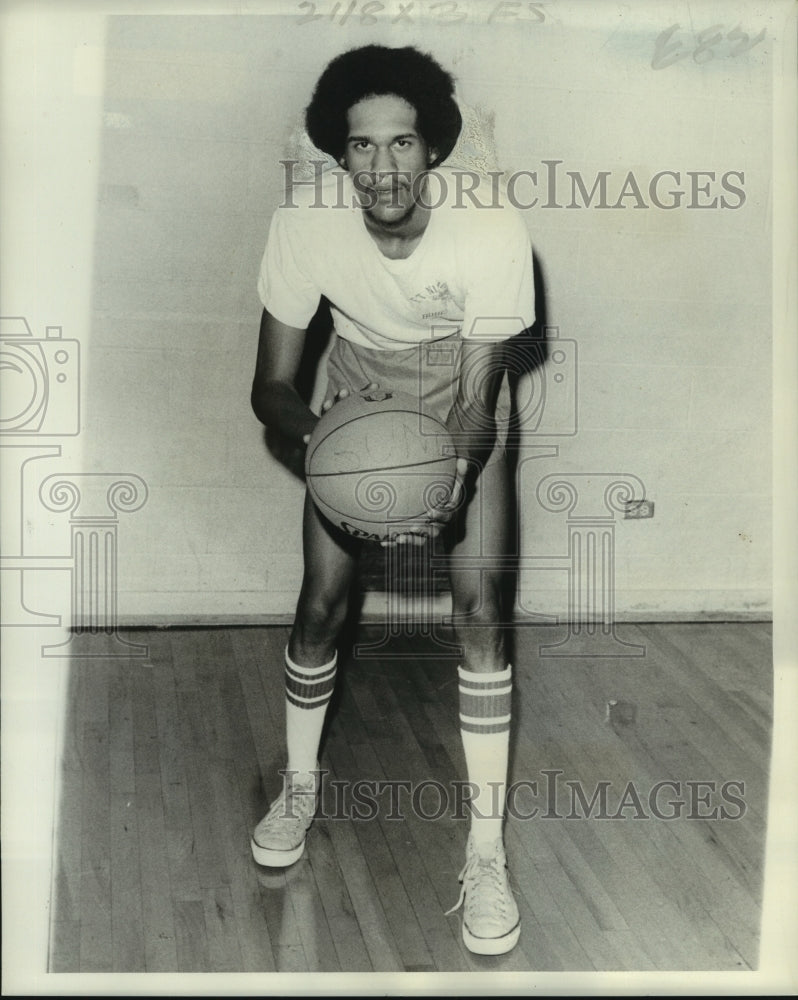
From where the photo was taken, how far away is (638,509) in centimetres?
421

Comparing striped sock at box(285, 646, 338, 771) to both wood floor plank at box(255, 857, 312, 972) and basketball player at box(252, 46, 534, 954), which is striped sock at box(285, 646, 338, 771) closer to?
basketball player at box(252, 46, 534, 954)

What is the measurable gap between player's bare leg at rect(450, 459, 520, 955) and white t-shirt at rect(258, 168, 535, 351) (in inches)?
13.7

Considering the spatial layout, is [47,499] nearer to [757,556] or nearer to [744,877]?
[744,877]

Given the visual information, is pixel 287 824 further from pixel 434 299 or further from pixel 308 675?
pixel 434 299

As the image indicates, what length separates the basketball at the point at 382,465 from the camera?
242 cm

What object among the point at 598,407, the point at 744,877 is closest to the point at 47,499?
the point at 598,407

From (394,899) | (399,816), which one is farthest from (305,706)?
(394,899)

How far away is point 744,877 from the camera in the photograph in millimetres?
2752

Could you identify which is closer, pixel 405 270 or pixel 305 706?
pixel 405 270

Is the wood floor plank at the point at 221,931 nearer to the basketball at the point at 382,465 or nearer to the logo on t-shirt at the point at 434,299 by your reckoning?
the basketball at the point at 382,465

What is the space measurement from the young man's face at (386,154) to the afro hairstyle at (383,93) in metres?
0.03

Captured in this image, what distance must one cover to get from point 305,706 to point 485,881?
0.56 meters

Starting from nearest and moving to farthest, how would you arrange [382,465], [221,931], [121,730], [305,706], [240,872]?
1. [382,465]
2. [221,931]
3. [240,872]
4. [305,706]
5. [121,730]

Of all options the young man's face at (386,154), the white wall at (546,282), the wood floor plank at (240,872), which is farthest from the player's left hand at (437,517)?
the white wall at (546,282)
